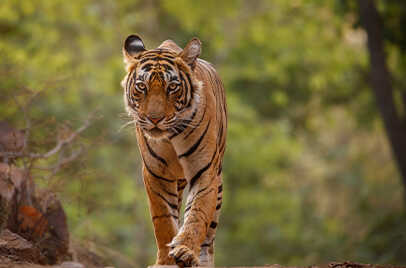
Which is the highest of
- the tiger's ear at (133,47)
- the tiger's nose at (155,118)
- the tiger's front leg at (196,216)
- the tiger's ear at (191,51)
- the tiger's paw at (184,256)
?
the tiger's ear at (133,47)

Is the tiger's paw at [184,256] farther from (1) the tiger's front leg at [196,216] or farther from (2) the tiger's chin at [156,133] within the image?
(2) the tiger's chin at [156,133]

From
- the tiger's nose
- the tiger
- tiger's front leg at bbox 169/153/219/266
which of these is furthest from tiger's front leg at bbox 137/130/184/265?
the tiger's nose

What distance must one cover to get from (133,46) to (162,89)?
2.85 feet

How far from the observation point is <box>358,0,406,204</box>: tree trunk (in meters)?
14.9

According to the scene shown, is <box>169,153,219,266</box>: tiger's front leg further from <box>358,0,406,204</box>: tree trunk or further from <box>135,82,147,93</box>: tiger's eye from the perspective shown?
<box>358,0,406,204</box>: tree trunk

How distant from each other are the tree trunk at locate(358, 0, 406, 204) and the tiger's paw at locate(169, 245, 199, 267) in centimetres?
970

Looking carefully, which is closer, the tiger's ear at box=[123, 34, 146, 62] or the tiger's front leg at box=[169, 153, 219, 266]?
the tiger's front leg at box=[169, 153, 219, 266]

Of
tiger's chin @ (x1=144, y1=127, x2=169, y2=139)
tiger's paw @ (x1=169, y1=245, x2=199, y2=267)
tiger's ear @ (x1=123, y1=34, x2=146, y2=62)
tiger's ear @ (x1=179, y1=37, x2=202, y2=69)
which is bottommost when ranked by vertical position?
tiger's paw @ (x1=169, y1=245, x2=199, y2=267)

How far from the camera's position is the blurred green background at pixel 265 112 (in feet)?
68.2

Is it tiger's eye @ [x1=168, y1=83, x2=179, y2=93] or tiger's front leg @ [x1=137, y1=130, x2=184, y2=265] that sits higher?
tiger's eye @ [x1=168, y1=83, x2=179, y2=93]

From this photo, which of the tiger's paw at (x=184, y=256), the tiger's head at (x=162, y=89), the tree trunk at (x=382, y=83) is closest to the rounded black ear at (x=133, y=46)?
the tiger's head at (x=162, y=89)

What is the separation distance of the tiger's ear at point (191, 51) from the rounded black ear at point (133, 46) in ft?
1.64

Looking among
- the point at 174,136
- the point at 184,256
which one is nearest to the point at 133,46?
the point at 174,136

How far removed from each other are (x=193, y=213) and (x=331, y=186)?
19075mm
